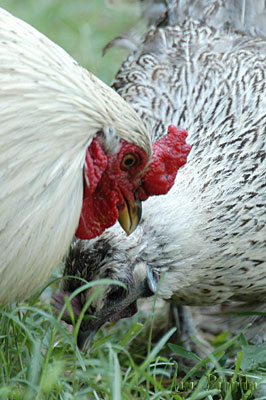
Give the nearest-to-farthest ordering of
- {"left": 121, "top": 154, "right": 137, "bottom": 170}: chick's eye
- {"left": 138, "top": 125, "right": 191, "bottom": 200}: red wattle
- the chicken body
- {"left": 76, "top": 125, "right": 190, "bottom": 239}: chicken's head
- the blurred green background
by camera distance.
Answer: the chicken body, {"left": 76, "top": 125, "right": 190, "bottom": 239}: chicken's head, {"left": 121, "top": 154, "right": 137, "bottom": 170}: chick's eye, {"left": 138, "top": 125, "right": 191, "bottom": 200}: red wattle, the blurred green background

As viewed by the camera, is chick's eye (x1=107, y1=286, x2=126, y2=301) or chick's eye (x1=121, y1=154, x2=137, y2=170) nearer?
chick's eye (x1=121, y1=154, x2=137, y2=170)

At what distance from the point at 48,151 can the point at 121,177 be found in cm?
54

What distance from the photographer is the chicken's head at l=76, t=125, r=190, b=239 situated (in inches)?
126

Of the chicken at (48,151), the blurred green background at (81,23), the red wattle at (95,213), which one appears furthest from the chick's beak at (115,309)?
the blurred green background at (81,23)

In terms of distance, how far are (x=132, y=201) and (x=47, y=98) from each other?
0.76 m

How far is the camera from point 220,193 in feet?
12.6

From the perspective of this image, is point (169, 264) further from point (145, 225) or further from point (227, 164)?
point (227, 164)

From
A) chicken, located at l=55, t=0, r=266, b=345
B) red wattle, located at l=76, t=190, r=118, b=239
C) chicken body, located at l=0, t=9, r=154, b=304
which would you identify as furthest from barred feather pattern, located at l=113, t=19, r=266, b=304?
chicken body, located at l=0, t=9, r=154, b=304

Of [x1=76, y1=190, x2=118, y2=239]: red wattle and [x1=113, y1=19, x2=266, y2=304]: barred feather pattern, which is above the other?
[x1=113, y1=19, x2=266, y2=304]: barred feather pattern

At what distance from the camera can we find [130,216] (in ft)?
11.8

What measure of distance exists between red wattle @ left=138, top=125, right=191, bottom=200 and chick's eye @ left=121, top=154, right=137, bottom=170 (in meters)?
0.13

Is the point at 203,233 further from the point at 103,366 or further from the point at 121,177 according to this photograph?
the point at 103,366

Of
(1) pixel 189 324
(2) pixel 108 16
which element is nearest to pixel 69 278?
(1) pixel 189 324

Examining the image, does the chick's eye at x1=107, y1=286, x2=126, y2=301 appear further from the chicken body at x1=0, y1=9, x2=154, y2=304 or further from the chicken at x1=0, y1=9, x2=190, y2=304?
the chicken body at x1=0, y1=9, x2=154, y2=304
